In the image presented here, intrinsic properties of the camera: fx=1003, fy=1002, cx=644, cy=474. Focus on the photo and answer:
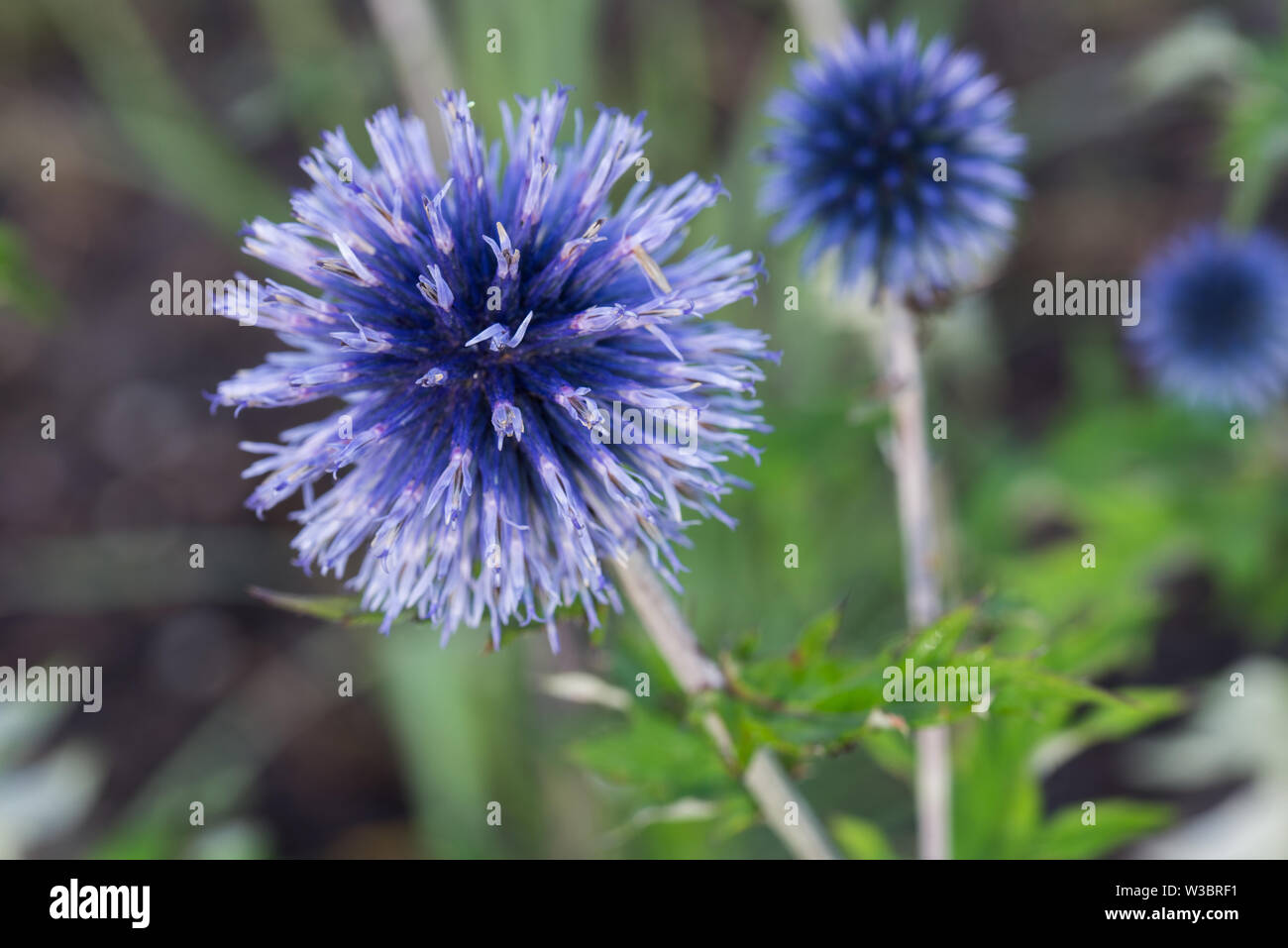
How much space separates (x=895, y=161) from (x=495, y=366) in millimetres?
A: 980

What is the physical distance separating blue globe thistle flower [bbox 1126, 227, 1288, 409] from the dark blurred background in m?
0.12

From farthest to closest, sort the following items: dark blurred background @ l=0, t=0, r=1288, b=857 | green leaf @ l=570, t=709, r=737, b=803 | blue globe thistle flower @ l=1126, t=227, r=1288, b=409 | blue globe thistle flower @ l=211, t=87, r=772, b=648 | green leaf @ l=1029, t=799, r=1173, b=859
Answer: dark blurred background @ l=0, t=0, r=1288, b=857 → blue globe thistle flower @ l=1126, t=227, r=1288, b=409 → green leaf @ l=1029, t=799, r=1173, b=859 → green leaf @ l=570, t=709, r=737, b=803 → blue globe thistle flower @ l=211, t=87, r=772, b=648

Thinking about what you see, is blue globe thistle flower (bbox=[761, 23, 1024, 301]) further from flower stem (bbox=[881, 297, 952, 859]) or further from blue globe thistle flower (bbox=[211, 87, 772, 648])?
blue globe thistle flower (bbox=[211, 87, 772, 648])

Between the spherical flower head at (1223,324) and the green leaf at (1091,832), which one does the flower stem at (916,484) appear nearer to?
the green leaf at (1091,832)

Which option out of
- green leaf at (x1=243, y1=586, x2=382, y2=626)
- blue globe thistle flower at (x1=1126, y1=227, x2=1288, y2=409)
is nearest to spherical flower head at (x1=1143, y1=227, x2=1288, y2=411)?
blue globe thistle flower at (x1=1126, y1=227, x2=1288, y2=409)

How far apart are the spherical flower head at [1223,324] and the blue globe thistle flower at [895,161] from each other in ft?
3.10

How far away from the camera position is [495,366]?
147 centimetres

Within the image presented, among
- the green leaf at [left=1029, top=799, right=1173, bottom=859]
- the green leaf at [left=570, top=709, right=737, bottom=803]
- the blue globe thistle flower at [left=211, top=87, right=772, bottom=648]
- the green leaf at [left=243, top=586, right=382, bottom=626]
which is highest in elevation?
the blue globe thistle flower at [left=211, top=87, right=772, bottom=648]

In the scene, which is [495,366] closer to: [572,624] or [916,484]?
[916,484]

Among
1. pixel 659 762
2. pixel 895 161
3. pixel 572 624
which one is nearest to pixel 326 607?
pixel 659 762

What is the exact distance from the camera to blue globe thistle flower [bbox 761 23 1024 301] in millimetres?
1922

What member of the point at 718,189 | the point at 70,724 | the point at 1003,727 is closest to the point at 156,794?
the point at 70,724

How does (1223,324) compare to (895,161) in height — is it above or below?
below
